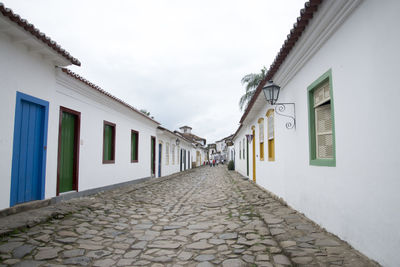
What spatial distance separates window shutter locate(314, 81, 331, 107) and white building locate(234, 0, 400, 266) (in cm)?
2

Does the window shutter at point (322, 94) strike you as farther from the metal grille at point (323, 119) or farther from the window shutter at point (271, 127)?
the window shutter at point (271, 127)

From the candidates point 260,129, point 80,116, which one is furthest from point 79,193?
Result: point 260,129

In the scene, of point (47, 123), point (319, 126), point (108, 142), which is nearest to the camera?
point (319, 126)

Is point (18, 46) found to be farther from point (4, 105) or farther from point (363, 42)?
point (363, 42)

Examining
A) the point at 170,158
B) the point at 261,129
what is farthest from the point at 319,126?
the point at 170,158

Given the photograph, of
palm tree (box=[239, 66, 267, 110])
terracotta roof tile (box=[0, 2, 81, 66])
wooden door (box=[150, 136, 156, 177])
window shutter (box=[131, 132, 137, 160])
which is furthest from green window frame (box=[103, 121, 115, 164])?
palm tree (box=[239, 66, 267, 110])

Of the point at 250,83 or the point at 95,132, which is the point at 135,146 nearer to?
the point at 95,132

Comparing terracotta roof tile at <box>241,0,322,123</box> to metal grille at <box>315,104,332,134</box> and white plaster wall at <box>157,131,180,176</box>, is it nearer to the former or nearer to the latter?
metal grille at <box>315,104,332,134</box>

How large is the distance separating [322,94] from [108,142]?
7519mm

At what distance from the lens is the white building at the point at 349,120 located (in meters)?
2.46

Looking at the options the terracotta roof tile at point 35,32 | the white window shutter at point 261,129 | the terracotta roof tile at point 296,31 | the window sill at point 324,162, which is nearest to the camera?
the terracotta roof tile at point 296,31

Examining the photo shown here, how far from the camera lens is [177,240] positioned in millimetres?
3986

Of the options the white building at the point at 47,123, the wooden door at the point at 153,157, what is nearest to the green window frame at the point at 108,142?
the white building at the point at 47,123

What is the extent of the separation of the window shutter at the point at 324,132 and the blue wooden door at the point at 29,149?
5.50m
